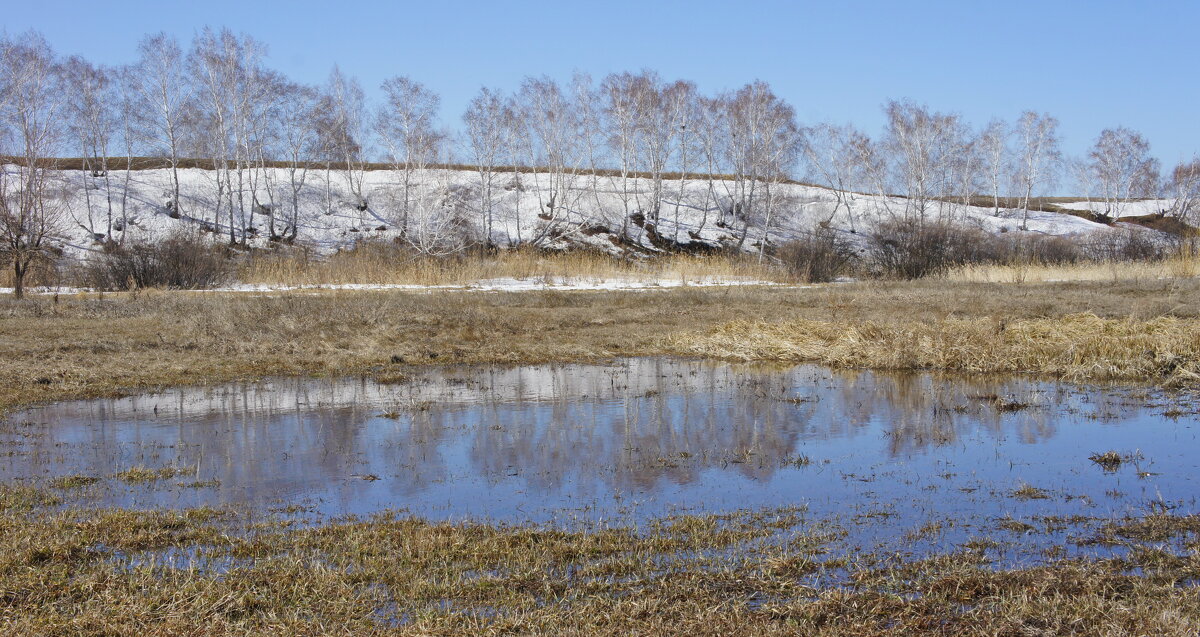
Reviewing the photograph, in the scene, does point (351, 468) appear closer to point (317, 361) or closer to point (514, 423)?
point (514, 423)

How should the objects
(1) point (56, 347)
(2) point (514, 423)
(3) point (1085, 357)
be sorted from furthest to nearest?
(1) point (56, 347)
(3) point (1085, 357)
(2) point (514, 423)

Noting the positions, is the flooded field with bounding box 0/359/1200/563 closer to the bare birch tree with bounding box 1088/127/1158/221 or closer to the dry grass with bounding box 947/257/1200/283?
the dry grass with bounding box 947/257/1200/283

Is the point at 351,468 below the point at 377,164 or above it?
below

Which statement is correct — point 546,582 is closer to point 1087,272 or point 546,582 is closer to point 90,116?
point 1087,272

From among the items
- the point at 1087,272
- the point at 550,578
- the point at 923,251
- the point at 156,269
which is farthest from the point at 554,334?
the point at 923,251

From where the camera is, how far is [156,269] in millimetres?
30031

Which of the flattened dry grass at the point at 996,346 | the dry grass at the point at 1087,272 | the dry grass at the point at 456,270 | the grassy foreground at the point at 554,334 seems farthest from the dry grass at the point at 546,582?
the dry grass at the point at 456,270

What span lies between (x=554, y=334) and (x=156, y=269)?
58.1ft

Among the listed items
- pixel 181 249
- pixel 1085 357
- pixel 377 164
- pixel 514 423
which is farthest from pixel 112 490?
pixel 377 164

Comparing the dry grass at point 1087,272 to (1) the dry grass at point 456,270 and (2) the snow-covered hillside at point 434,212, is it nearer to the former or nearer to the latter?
(1) the dry grass at point 456,270

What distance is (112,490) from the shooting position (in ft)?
23.5

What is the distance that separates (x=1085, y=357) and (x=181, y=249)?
2682cm

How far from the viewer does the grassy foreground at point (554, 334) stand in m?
13.5

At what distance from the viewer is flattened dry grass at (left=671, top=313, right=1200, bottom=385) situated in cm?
1323
